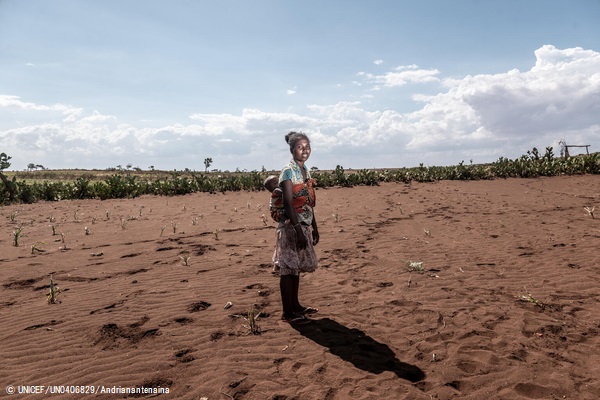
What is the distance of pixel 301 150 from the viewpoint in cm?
439

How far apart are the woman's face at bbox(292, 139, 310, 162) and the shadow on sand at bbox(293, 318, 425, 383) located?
6.25 feet

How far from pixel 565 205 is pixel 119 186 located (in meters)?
17.1

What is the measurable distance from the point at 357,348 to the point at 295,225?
1.39 meters

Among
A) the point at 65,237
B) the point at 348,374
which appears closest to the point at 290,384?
the point at 348,374

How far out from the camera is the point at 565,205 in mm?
11875

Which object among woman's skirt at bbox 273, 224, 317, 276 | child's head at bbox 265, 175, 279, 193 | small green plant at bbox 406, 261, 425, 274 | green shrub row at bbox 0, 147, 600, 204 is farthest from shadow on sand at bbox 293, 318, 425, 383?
green shrub row at bbox 0, 147, 600, 204

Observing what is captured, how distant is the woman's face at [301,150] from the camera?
A: 4375mm

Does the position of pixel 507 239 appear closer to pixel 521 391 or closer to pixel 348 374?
pixel 521 391

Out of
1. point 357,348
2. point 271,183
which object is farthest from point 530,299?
point 271,183

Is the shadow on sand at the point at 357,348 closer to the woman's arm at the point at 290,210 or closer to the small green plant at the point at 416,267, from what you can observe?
the woman's arm at the point at 290,210

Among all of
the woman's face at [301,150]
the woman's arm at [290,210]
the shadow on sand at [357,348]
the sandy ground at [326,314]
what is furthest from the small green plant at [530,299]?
the woman's face at [301,150]

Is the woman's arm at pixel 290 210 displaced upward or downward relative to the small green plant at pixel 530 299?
upward

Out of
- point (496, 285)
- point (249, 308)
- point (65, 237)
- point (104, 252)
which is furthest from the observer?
point (65, 237)

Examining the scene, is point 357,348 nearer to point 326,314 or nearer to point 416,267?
point 326,314
